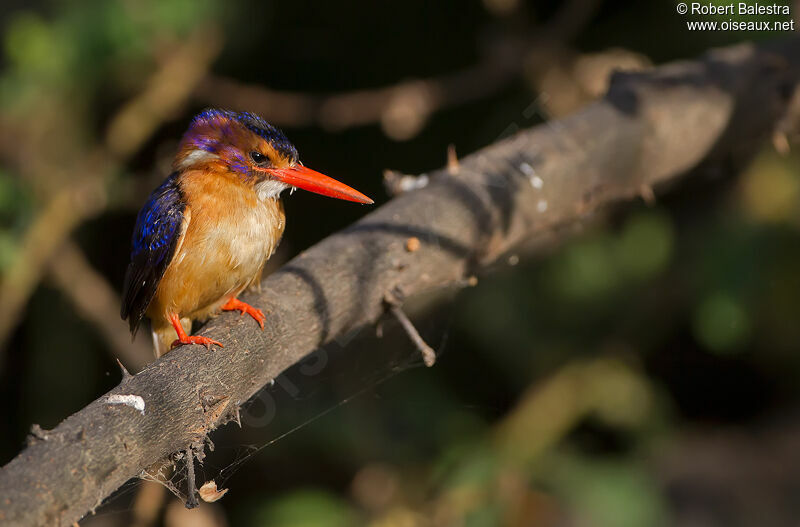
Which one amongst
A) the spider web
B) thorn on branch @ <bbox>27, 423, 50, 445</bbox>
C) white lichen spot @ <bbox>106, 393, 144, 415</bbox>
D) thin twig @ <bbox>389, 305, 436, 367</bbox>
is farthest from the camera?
the spider web

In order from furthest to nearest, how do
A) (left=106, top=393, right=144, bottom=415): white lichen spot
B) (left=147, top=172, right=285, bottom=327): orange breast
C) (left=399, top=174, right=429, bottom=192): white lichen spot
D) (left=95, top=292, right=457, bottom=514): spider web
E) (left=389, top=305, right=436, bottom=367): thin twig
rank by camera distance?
(left=399, top=174, right=429, bottom=192): white lichen spot → (left=95, top=292, right=457, bottom=514): spider web → (left=147, top=172, right=285, bottom=327): orange breast → (left=389, top=305, right=436, bottom=367): thin twig → (left=106, top=393, right=144, bottom=415): white lichen spot

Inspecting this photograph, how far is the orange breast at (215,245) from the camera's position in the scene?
84.1 inches

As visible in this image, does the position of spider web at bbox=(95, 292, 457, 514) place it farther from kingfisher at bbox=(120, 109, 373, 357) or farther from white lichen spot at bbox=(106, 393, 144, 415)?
white lichen spot at bbox=(106, 393, 144, 415)

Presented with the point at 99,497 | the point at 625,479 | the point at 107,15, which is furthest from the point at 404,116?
the point at 99,497

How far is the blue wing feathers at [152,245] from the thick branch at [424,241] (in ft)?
0.87

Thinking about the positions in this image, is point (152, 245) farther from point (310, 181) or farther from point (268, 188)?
point (310, 181)

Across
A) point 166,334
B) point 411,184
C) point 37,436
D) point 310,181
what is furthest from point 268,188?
point 37,436

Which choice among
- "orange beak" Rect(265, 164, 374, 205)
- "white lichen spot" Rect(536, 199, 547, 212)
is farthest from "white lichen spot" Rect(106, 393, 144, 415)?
"white lichen spot" Rect(536, 199, 547, 212)

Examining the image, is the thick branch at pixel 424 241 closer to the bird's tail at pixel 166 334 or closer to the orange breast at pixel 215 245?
the orange breast at pixel 215 245

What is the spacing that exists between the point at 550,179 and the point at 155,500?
145 centimetres

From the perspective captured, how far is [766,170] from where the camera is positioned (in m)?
3.32

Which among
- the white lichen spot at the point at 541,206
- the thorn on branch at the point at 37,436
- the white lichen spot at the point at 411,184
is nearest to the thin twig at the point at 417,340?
the white lichen spot at the point at 411,184

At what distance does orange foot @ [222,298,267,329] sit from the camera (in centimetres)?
191

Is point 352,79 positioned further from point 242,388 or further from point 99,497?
point 99,497
